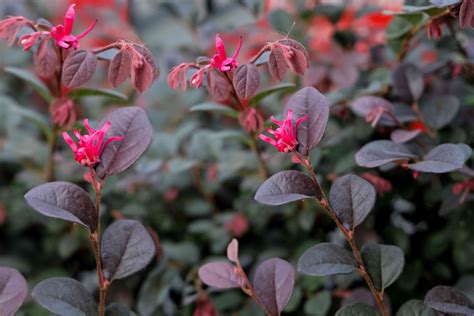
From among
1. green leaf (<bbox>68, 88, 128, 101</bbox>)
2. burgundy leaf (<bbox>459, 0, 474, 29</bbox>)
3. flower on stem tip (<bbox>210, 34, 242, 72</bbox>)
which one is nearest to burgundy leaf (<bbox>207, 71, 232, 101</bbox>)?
flower on stem tip (<bbox>210, 34, 242, 72</bbox>)

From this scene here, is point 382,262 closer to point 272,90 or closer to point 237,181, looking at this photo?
point 272,90

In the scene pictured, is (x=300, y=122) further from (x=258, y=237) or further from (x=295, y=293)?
(x=258, y=237)

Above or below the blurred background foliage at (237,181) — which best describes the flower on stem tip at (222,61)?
above

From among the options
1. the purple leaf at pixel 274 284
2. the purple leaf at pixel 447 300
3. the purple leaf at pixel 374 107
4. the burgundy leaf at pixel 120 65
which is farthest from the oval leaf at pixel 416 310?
the burgundy leaf at pixel 120 65

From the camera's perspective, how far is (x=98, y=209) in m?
0.60

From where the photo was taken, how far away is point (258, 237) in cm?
100

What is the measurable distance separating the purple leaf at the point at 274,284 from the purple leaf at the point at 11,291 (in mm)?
238

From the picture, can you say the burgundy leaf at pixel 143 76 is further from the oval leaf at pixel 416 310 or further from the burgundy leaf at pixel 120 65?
the oval leaf at pixel 416 310

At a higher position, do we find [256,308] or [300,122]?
[300,122]

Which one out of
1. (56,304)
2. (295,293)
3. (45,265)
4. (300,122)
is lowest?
(45,265)

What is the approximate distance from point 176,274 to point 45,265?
28 cm

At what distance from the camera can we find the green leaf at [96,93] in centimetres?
75

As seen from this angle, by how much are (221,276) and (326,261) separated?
0.36 feet

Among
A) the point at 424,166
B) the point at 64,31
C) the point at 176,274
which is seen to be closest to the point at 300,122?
the point at 424,166
